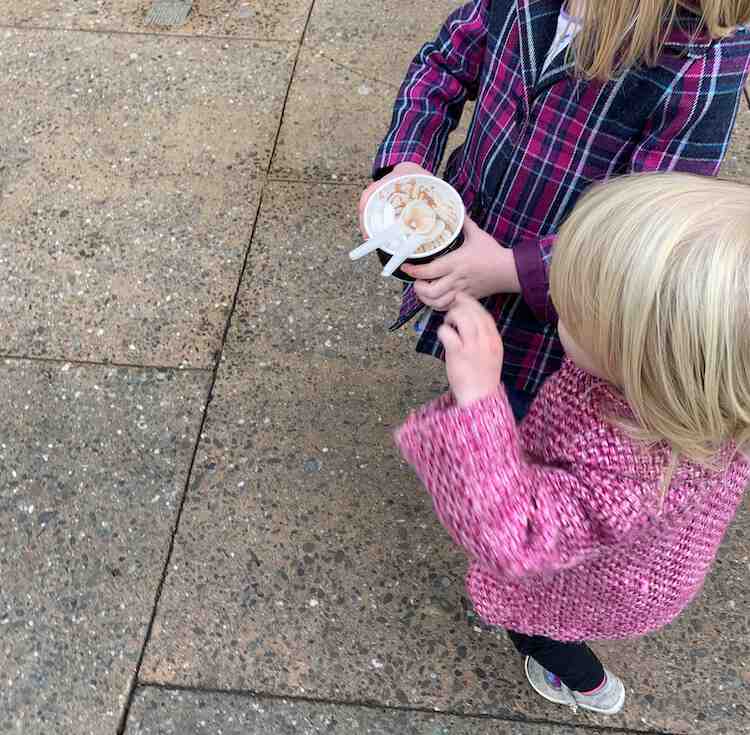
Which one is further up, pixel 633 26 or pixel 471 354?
pixel 633 26

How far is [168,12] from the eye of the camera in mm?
4098

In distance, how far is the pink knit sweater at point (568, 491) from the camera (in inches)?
49.6

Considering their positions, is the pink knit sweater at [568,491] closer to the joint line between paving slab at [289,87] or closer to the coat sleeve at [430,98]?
the coat sleeve at [430,98]

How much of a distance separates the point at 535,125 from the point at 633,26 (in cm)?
28

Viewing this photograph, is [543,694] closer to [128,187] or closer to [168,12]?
[128,187]

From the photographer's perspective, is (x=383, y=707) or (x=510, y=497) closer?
(x=510, y=497)

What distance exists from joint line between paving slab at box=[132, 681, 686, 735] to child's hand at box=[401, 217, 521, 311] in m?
1.11

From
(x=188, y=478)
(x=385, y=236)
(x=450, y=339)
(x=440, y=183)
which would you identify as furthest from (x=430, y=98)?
(x=188, y=478)

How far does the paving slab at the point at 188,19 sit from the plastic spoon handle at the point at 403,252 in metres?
2.75

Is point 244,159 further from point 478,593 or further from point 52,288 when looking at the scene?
point 478,593

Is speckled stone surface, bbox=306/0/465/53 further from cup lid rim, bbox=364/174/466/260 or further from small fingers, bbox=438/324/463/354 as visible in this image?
small fingers, bbox=438/324/463/354

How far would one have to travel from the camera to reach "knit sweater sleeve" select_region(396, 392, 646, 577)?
126cm

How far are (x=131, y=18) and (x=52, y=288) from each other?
5.96 feet

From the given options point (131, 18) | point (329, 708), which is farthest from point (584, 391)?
point (131, 18)
